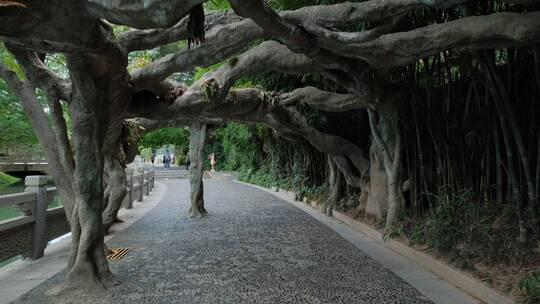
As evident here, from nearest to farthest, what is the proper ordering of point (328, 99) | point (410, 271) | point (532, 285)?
point (532, 285) → point (410, 271) → point (328, 99)

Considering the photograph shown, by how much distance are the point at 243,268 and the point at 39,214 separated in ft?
9.70

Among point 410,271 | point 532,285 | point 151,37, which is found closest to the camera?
point 532,285

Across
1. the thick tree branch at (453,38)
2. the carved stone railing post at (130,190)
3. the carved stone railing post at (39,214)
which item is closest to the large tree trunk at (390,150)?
the thick tree branch at (453,38)

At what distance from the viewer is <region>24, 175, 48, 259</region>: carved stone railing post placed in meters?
5.80

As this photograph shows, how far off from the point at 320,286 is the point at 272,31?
2.52 m

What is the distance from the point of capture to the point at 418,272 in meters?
4.88

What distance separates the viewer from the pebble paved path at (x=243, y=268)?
411cm

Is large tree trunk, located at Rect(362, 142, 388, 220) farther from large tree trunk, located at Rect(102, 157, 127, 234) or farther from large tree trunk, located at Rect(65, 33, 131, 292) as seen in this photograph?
large tree trunk, located at Rect(65, 33, 131, 292)

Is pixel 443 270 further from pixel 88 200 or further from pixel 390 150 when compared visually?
pixel 88 200

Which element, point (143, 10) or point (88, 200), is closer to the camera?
point (143, 10)

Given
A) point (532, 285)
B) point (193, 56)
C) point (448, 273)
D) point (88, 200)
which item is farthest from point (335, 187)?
point (532, 285)

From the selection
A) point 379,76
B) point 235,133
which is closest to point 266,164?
point 235,133

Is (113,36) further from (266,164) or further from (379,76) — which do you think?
(266,164)

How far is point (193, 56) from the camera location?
470cm
